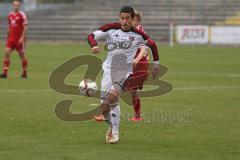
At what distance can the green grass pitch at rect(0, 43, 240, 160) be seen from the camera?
9938 millimetres

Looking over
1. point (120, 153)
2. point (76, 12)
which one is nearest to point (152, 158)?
point (120, 153)

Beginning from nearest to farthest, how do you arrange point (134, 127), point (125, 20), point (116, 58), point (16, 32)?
point (125, 20) < point (116, 58) < point (134, 127) < point (16, 32)

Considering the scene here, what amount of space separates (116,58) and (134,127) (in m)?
1.67

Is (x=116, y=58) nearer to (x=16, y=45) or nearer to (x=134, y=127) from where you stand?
(x=134, y=127)

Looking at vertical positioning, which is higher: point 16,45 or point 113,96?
point 113,96

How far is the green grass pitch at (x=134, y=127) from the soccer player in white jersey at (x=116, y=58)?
0.43m

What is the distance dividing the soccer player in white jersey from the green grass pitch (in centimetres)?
43

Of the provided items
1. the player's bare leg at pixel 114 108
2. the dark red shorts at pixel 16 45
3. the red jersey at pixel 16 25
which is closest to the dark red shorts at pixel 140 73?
the player's bare leg at pixel 114 108

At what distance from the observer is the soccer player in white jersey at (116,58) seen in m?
11.1

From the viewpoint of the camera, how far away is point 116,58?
37.9 ft

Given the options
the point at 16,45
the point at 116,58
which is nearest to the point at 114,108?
the point at 116,58

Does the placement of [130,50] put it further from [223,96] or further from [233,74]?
[233,74]

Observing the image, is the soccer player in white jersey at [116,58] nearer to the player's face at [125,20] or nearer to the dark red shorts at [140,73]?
the player's face at [125,20]

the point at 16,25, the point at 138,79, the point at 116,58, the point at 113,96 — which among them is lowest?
the point at 16,25
